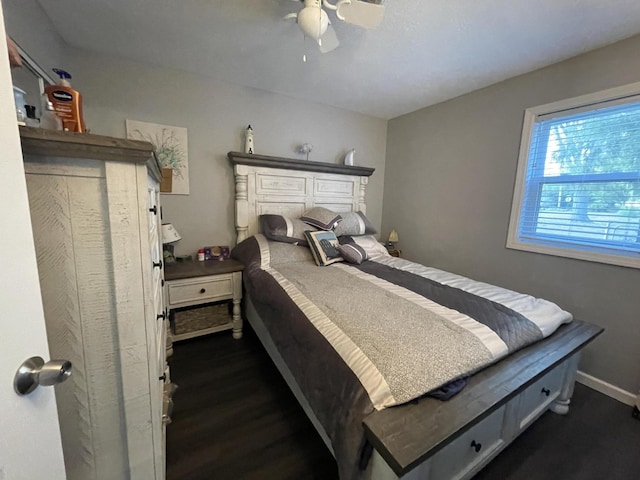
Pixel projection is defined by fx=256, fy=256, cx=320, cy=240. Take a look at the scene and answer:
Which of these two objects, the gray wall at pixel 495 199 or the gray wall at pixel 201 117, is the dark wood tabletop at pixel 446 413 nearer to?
the gray wall at pixel 495 199

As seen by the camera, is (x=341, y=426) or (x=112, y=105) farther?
(x=112, y=105)

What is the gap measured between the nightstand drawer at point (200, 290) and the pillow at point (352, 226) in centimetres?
116

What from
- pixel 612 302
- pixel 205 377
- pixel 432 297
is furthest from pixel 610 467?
pixel 205 377

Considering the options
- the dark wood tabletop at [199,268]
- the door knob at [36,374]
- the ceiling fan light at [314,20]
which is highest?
the ceiling fan light at [314,20]

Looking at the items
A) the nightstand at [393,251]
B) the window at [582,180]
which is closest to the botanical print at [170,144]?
the nightstand at [393,251]

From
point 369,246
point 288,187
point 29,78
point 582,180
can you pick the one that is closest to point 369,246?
point 369,246

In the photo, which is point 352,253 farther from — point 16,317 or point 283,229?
point 16,317

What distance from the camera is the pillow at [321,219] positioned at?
101 inches

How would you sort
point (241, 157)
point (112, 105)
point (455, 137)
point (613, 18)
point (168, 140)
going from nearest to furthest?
point (613, 18), point (112, 105), point (168, 140), point (241, 157), point (455, 137)

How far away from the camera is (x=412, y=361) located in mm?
970

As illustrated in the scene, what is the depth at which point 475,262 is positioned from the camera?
250 centimetres

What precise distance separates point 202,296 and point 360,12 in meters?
2.16

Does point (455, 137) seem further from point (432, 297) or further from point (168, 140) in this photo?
point (168, 140)

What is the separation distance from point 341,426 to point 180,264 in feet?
6.41
